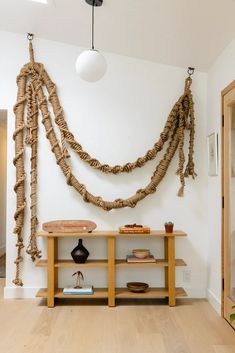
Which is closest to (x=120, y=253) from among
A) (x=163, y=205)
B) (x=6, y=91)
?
(x=163, y=205)

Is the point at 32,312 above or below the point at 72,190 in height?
below

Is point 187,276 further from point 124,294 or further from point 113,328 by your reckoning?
point 113,328

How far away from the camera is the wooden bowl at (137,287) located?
11.6ft

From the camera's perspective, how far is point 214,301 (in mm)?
3447

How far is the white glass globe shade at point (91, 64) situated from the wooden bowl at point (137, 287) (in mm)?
2002

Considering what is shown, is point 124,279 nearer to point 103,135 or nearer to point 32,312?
point 32,312

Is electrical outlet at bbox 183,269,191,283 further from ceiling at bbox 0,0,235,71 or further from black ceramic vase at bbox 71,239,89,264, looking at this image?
ceiling at bbox 0,0,235,71

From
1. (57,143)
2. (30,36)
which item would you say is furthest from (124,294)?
(30,36)

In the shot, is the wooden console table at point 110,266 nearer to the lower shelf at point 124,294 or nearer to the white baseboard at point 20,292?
the lower shelf at point 124,294

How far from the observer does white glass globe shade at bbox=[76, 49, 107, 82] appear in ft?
9.22

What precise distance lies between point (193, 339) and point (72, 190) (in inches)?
71.4

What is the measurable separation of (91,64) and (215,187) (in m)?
1.63

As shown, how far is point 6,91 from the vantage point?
150 inches

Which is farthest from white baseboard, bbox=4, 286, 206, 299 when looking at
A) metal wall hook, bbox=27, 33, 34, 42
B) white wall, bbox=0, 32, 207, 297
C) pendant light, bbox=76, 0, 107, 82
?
metal wall hook, bbox=27, 33, 34, 42
